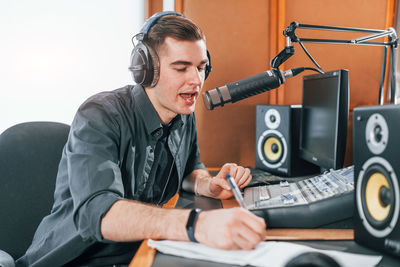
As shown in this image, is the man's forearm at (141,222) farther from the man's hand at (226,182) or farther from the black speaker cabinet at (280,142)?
the black speaker cabinet at (280,142)

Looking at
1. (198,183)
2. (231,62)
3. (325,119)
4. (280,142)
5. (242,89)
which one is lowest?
(198,183)

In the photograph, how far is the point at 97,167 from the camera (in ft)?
2.49

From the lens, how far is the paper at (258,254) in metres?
0.55

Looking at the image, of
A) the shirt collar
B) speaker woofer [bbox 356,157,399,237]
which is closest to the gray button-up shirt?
the shirt collar

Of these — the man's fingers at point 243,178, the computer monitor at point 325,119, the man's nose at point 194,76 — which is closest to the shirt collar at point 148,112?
the man's nose at point 194,76

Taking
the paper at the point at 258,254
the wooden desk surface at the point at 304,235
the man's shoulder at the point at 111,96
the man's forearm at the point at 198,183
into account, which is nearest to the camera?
the paper at the point at 258,254

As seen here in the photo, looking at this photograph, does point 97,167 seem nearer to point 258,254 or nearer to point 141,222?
point 141,222

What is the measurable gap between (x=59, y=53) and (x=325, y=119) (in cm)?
149

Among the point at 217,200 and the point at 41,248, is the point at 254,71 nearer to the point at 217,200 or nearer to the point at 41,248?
the point at 217,200

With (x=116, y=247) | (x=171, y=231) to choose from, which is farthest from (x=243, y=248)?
(x=116, y=247)

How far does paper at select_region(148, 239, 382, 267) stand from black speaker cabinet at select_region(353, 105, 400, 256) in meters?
0.05

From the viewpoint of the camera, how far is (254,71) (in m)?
1.87

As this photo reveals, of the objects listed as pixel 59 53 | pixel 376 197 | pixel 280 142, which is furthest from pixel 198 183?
pixel 59 53

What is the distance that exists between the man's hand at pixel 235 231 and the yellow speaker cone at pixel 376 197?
22cm
